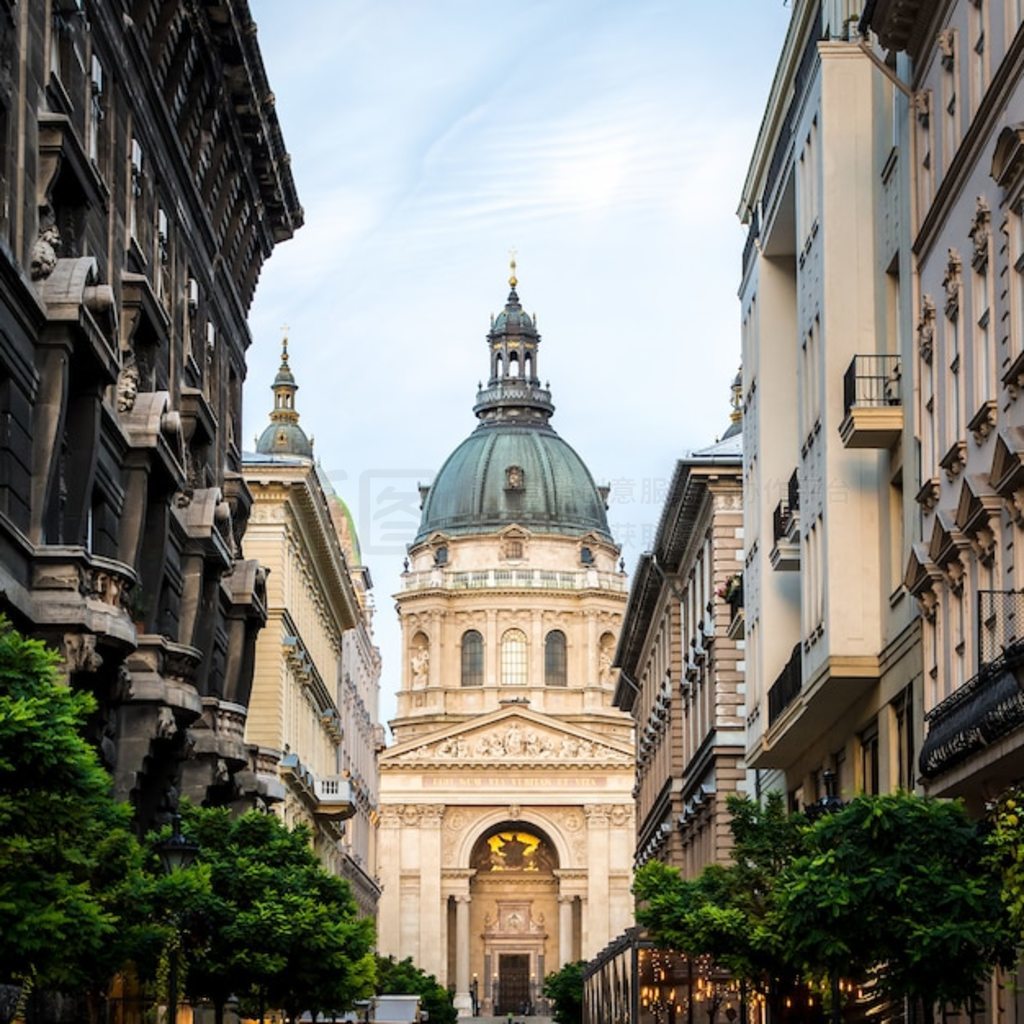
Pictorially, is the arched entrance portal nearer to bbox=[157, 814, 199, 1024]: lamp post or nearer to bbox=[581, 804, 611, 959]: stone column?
bbox=[581, 804, 611, 959]: stone column

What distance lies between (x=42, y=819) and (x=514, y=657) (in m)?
160

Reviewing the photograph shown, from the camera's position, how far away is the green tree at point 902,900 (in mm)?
25469

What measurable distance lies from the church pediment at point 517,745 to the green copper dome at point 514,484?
20365 mm

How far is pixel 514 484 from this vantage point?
187m

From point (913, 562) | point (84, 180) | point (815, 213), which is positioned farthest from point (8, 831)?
point (815, 213)

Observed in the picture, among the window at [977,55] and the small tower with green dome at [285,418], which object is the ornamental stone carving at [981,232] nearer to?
the window at [977,55]

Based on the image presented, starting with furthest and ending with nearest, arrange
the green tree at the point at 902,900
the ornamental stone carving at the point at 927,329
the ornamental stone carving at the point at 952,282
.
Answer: the ornamental stone carving at the point at 927,329 → the ornamental stone carving at the point at 952,282 → the green tree at the point at 902,900

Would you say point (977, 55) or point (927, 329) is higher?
point (977, 55)

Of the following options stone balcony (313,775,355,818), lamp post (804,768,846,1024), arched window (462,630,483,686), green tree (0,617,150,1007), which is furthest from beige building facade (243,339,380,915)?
arched window (462,630,483,686)

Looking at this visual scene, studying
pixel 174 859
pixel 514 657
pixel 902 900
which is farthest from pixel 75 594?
pixel 514 657

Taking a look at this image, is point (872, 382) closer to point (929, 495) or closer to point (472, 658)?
point (929, 495)

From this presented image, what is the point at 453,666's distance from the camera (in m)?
180

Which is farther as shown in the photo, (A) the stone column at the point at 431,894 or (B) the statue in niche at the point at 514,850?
(B) the statue in niche at the point at 514,850

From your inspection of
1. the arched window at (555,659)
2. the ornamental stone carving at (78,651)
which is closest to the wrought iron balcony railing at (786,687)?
the ornamental stone carving at (78,651)
